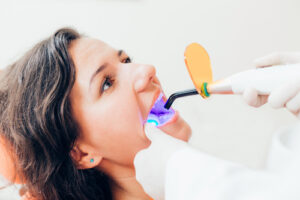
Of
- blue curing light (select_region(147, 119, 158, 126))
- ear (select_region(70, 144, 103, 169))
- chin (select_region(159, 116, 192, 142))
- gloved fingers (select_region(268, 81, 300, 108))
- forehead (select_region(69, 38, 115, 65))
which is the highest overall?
forehead (select_region(69, 38, 115, 65))

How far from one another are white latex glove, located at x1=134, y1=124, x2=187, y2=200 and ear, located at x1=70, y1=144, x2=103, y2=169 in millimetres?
249

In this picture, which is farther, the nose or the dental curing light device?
the nose

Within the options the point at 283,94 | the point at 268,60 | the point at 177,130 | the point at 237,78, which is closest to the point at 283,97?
the point at 283,94

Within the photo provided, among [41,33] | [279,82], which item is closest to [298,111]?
[279,82]

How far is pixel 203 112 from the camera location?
152cm

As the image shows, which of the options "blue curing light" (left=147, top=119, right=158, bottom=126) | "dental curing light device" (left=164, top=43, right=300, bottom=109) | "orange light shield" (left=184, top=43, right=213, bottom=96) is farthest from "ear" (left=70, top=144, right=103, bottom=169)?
"orange light shield" (left=184, top=43, right=213, bottom=96)

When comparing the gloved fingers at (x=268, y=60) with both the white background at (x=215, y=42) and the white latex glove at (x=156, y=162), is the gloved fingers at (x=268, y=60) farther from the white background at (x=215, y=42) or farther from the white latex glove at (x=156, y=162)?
the white background at (x=215, y=42)

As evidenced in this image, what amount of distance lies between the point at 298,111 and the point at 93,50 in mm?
601

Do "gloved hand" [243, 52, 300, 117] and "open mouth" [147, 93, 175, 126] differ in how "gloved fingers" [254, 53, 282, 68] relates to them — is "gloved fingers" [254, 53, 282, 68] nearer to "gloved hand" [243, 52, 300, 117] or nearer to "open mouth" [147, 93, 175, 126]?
"gloved hand" [243, 52, 300, 117]

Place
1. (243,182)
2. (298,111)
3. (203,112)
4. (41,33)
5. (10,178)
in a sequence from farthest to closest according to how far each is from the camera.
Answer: (203,112) → (41,33) → (10,178) → (298,111) → (243,182)

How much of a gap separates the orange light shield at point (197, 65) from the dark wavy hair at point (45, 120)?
350mm

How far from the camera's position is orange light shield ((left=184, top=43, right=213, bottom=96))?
777mm

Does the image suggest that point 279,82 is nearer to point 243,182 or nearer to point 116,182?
point 243,182

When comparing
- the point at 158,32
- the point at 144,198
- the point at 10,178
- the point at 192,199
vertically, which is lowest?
the point at 144,198
